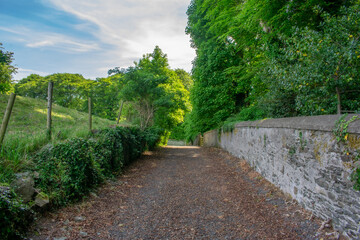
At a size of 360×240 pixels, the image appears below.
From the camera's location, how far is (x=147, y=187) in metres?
6.26

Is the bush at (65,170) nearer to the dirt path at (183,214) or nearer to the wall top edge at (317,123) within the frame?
the dirt path at (183,214)

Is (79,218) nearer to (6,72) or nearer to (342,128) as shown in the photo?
(342,128)

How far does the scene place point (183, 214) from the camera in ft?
14.5

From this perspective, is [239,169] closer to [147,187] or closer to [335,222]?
[147,187]

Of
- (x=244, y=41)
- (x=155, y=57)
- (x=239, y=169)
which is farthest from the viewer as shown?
(x=155, y=57)

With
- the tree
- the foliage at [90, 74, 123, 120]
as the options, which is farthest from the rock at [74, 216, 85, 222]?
the tree

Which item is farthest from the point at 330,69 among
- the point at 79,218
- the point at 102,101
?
the point at 102,101

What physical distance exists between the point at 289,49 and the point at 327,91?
63.4 inches

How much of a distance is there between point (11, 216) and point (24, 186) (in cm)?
87

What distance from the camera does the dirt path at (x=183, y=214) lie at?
3.57 metres

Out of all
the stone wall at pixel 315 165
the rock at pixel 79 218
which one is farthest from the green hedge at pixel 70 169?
the stone wall at pixel 315 165

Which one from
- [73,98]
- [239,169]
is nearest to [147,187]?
[239,169]

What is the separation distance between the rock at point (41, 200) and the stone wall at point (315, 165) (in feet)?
15.4

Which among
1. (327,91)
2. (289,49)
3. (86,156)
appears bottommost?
(86,156)
